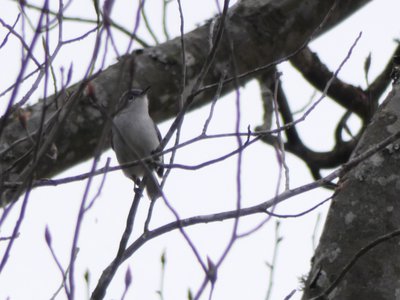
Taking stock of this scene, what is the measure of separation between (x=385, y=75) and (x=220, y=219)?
332 cm

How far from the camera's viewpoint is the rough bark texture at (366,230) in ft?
11.0

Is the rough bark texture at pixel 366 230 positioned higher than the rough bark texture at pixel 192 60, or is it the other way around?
the rough bark texture at pixel 192 60

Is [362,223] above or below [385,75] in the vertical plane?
below

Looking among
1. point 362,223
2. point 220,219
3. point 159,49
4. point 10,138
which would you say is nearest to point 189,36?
point 159,49

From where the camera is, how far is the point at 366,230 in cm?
349

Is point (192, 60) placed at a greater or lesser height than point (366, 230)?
greater

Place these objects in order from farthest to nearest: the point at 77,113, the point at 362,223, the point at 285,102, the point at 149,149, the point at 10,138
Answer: the point at 285,102, the point at 149,149, the point at 77,113, the point at 10,138, the point at 362,223

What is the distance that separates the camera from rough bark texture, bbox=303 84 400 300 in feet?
11.0

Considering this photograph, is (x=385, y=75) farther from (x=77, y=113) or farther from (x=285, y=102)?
(x=77, y=113)

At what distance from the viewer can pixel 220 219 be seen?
9.48ft

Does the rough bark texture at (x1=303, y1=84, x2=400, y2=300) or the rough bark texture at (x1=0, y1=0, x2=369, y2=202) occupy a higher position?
the rough bark texture at (x1=0, y1=0, x2=369, y2=202)

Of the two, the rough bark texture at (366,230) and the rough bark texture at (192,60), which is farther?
the rough bark texture at (192,60)

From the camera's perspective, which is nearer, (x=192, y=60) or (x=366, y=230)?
(x=366, y=230)

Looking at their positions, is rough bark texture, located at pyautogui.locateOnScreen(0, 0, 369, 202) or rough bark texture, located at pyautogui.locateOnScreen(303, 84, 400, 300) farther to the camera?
rough bark texture, located at pyautogui.locateOnScreen(0, 0, 369, 202)
